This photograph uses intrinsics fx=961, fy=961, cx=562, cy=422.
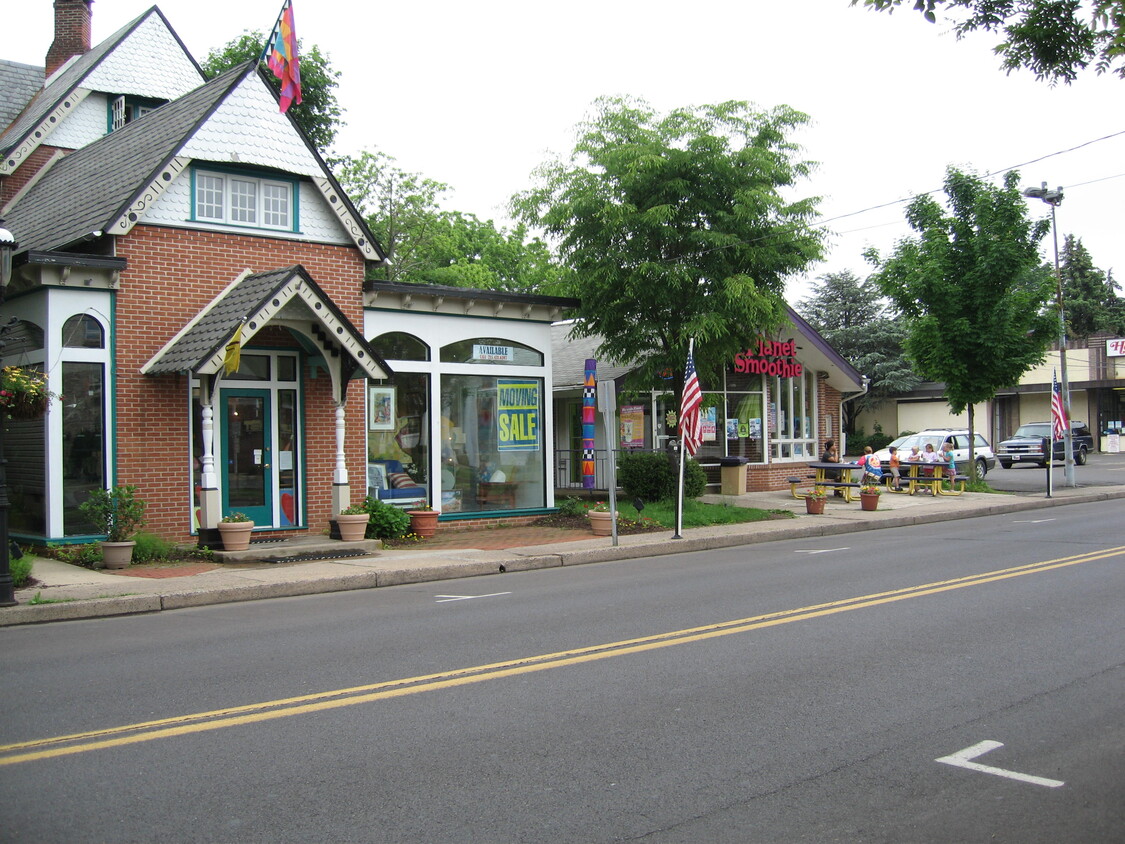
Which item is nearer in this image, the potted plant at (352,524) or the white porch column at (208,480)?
the white porch column at (208,480)

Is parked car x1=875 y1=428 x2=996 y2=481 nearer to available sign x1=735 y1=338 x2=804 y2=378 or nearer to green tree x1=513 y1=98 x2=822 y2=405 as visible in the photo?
available sign x1=735 y1=338 x2=804 y2=378

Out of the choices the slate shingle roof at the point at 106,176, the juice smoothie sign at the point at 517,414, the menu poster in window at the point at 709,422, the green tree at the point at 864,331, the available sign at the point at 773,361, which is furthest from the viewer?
the green tree at the point at 864,331

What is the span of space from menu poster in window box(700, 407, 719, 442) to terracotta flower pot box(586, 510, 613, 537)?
8.70 metres

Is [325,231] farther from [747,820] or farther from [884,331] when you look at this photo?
[884,331]

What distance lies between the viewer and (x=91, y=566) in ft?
43.4

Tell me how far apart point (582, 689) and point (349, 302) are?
11920 mm

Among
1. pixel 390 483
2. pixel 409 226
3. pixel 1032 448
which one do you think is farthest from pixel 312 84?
pixel 1032 448

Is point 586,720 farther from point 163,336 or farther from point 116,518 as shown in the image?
point 163,336

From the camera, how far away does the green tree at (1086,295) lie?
2275 inches

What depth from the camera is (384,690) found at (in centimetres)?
665

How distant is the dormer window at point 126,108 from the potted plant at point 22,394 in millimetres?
10120

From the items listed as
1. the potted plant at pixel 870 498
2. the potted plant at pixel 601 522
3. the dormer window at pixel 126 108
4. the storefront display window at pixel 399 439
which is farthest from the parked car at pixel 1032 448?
the dormer window at pixel 126 108

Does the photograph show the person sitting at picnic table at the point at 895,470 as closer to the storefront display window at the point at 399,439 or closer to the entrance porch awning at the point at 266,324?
the storefront display window at the point at 399,439

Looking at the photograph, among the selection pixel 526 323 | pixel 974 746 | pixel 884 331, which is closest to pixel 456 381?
pixel 526 323
